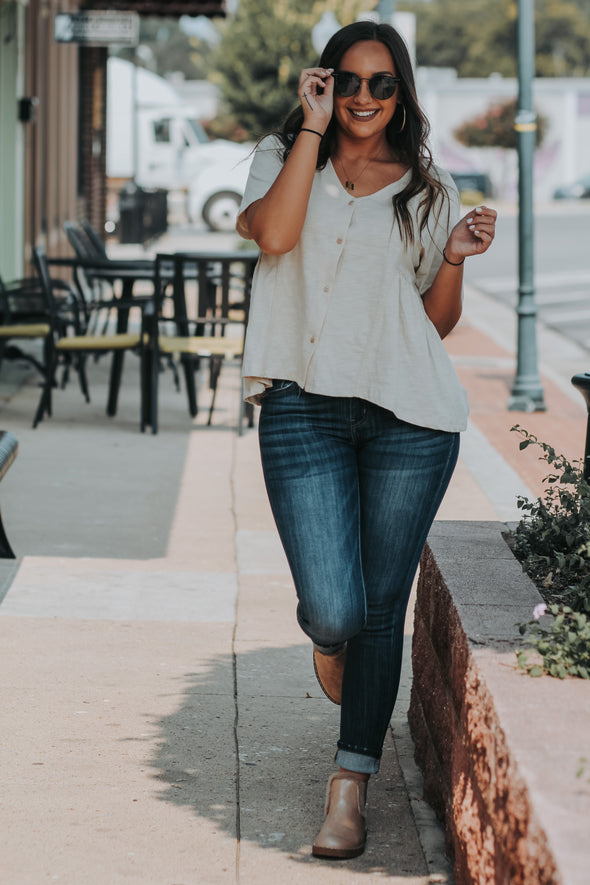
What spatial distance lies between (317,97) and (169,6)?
14571mm

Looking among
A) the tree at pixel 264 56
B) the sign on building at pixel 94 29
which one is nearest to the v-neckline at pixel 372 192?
the sign on building at pixel 94 29

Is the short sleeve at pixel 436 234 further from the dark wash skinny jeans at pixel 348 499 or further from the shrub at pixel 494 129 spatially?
the shrub at pixel 494 129

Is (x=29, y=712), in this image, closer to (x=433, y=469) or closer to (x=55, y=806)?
(x=55, y=806)

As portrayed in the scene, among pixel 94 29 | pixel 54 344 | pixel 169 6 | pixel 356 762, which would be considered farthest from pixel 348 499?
pixel 169 6

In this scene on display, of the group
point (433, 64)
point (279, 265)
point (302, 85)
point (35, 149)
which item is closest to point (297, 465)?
point (279, 265)

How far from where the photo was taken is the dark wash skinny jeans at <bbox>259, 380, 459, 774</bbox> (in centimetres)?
319

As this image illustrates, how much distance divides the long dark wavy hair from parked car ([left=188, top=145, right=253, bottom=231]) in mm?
28076

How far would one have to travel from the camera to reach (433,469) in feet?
10.7

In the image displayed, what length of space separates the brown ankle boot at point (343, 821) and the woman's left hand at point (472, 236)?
1.26 m

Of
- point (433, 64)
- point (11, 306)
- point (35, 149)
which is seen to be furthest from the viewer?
point (433, 64)

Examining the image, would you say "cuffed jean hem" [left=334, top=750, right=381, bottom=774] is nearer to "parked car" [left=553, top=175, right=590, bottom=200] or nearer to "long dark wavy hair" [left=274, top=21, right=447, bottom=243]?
"long dark wavy hair" [left=274, top=21, right=447, bottom=243]

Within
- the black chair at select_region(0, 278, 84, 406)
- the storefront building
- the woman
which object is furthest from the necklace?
the storefront building

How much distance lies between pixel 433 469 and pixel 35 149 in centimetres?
1224

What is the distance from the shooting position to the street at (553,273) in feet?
57.9
